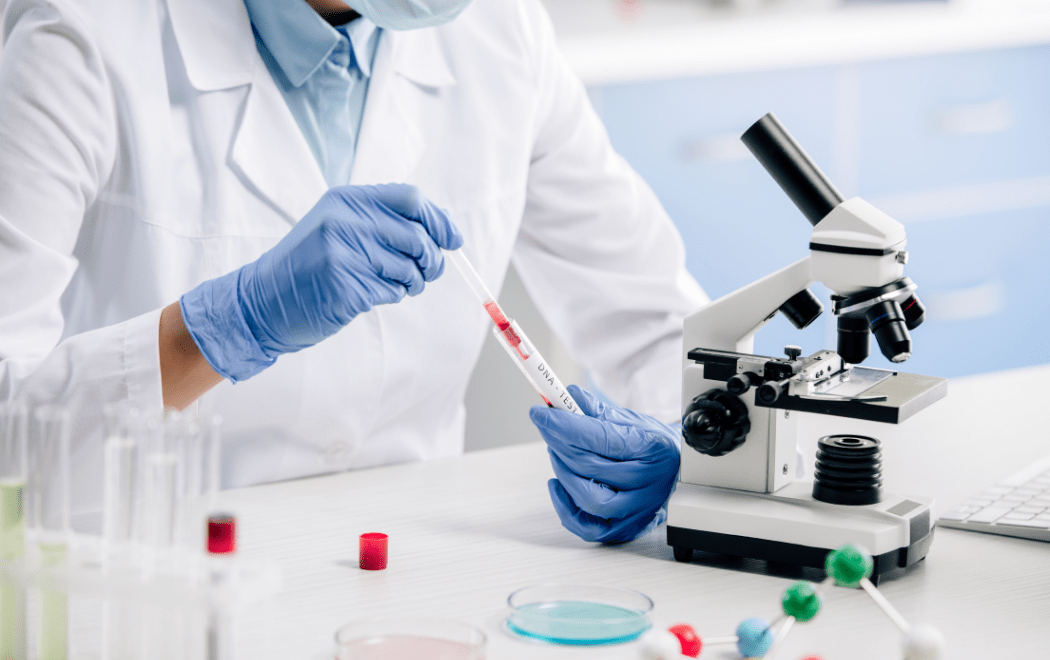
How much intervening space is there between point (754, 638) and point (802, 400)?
26 centimetres

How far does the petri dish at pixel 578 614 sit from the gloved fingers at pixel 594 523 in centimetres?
15

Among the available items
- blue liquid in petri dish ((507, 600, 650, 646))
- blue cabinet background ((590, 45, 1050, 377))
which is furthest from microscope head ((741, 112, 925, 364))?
blue cabinet background ((590, 45, 1050, 377))

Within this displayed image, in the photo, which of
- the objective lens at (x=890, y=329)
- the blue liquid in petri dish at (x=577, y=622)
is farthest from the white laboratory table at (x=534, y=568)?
the objective lens at (x=890, y=329)

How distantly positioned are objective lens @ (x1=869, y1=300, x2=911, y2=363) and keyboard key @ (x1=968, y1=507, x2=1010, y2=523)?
26cm

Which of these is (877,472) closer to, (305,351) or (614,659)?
(614,659)

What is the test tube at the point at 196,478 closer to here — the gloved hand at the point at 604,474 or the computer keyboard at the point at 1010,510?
the gloved hand at the point at 604,474

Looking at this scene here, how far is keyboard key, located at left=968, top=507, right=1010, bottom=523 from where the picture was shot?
1210 millimetres

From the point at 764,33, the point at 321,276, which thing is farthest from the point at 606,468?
the point at 764,33

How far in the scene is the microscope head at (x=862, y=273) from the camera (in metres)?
1.03

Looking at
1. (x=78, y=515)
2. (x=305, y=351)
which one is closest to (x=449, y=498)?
(x=305, y=351)

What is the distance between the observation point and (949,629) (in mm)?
976

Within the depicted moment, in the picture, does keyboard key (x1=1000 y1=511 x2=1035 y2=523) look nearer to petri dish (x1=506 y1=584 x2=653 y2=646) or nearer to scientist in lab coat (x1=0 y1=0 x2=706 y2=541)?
scientist in lab coat (x1=0 y1=0 x2=706 y2=541)

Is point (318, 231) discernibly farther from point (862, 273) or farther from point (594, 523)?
point (862, 273)

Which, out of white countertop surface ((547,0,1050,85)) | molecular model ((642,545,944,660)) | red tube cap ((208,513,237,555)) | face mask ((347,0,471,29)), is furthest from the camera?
white countertop surface ((547,0,1050,85))
